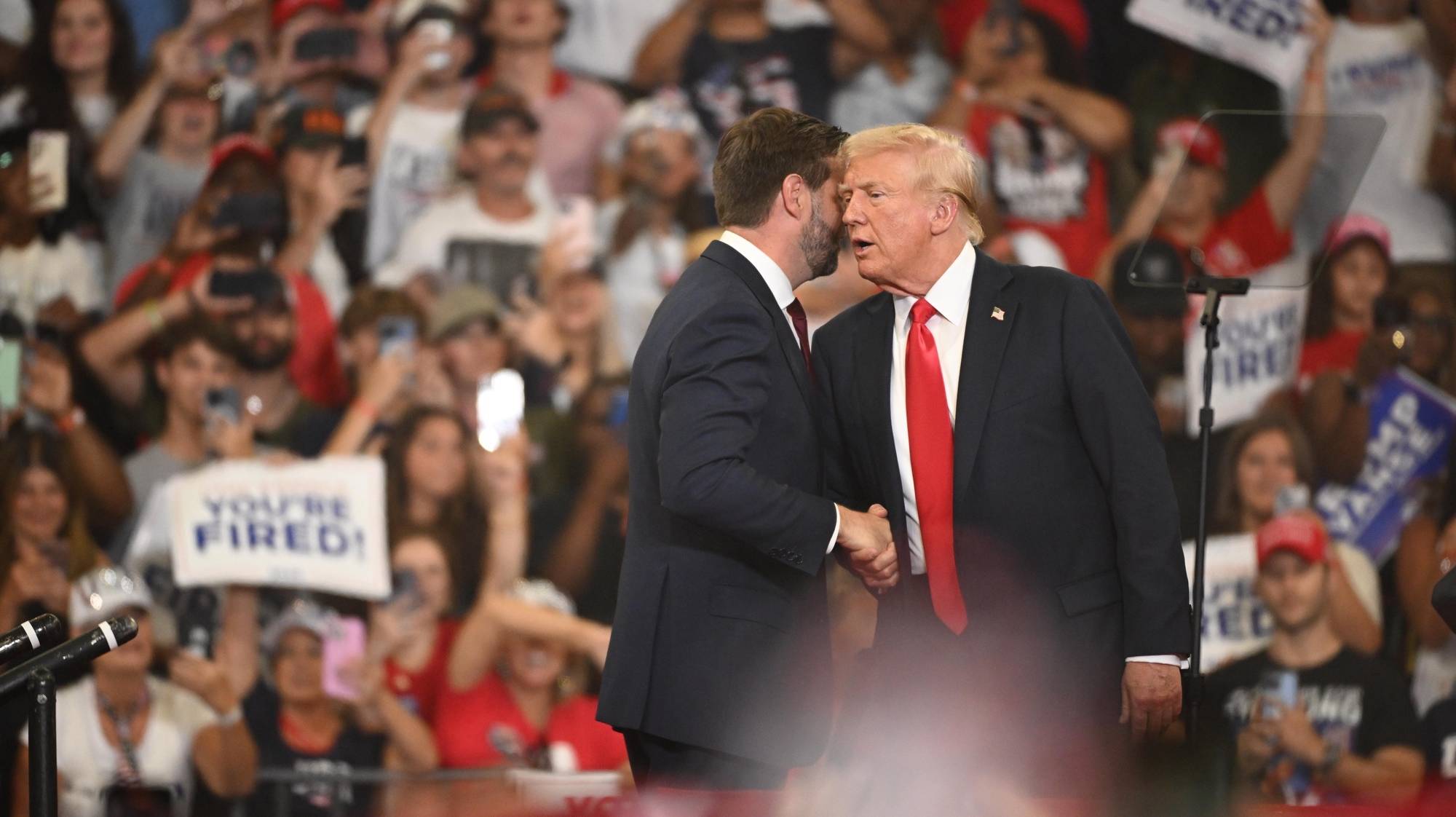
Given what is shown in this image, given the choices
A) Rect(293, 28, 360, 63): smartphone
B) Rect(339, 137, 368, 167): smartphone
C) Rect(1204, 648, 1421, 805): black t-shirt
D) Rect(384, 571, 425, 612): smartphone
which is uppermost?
Rect(293, 28, 360, 63): smartphone

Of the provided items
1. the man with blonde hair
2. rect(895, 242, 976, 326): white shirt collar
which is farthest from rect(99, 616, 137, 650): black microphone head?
rect(895, 242, 976, 326): white shirt collar

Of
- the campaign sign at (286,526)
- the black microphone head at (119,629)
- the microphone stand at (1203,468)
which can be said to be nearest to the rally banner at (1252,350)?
the microphone stand at (1203,468)

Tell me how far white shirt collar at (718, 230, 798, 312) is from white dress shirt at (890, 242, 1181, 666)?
0.03 m

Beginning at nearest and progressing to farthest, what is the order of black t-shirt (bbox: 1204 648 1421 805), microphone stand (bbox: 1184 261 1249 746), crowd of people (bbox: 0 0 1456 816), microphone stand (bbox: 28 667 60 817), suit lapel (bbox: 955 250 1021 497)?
microphone stand (bbox: 28 667 60 817), suit lapel (bbox: 955 250 1021 497), microphone stand (bbox: 1184 261 1249 746), black t-shirt (bbox: 1204 648 1421 805), crowd of people (bbox: 0 0 1456 816)

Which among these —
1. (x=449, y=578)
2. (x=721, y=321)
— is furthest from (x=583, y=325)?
(x=721, y=321)

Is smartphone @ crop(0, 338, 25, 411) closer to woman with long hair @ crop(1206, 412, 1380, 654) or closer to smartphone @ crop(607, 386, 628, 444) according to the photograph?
smartphone @ crop(607, 386, 628, 444)

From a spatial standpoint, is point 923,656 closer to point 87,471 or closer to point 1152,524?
point 1152,524

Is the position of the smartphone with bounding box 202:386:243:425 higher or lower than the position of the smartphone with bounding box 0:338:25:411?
lower

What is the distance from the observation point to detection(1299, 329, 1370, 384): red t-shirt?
13.9 feet

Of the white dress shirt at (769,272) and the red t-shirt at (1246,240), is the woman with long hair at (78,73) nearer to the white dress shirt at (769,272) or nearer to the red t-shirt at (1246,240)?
the white dress shirt at (769,272)


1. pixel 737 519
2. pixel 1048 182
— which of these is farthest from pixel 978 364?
pixel 1048 182

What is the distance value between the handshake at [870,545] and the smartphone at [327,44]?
2.92 meters

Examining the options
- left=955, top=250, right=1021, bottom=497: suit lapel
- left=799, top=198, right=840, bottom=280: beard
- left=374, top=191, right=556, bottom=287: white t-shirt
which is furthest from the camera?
left=374, top=191, right=556, bottom=287: white t-shirt

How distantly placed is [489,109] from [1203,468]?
2.58 m
